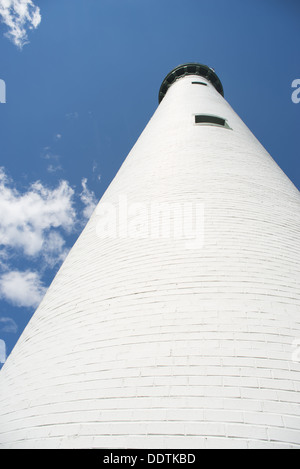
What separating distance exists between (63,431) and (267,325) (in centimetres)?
169

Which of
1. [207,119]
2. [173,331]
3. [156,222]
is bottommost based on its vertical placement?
[173,331]

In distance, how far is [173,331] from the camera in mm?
2410

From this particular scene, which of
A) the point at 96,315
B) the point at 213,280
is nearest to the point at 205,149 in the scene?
the point at 213,280

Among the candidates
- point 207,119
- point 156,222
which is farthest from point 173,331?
point 207,119

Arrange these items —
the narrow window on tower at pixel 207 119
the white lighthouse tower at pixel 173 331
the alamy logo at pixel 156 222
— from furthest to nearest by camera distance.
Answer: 1. the narrow window on tower at pixel 207 119
2. the alamy logo at pixel 156 222
3. the white lighthouse tower at pixel 173 331

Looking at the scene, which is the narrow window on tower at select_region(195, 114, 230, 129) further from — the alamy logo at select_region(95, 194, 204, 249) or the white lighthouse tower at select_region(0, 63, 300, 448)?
the alamy logo at select_region(95, 194, 204, 249)

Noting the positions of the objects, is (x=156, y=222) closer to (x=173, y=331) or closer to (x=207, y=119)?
(x=173, y=331)

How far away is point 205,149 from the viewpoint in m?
5.45

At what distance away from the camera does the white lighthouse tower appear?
189 cm


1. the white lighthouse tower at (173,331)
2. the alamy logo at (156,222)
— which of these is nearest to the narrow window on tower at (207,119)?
the white lighthouse tower at (173,331)

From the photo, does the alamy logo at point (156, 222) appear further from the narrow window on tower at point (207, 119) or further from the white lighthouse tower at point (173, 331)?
the narrow window on tower at point (207, 119)

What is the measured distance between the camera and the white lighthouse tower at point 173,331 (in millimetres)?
1892
